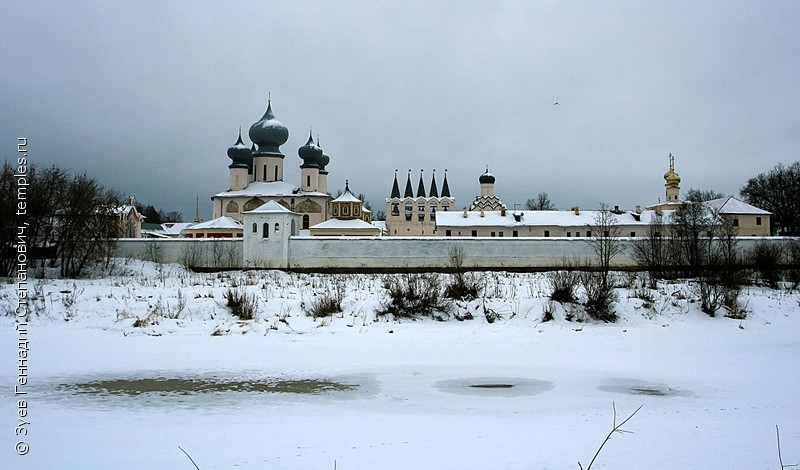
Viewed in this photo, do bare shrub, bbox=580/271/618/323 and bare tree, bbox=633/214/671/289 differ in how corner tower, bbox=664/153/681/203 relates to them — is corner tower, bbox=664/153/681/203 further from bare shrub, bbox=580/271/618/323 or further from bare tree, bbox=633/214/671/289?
bare shrub, bbox=580/271/618/323

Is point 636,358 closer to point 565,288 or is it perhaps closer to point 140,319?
point 565,288

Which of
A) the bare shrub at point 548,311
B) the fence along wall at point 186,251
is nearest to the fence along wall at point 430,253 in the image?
the fence along wall at point 186,251

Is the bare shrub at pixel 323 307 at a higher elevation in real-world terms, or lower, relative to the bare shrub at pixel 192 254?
lower

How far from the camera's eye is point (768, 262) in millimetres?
19922

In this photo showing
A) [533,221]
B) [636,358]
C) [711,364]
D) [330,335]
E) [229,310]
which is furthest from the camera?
[533,221]

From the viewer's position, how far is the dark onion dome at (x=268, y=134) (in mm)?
41844

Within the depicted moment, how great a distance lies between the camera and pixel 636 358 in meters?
8.94

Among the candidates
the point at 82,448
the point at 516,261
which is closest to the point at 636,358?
the point at 82,448

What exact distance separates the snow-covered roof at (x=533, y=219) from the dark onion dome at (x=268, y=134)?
1170 cm

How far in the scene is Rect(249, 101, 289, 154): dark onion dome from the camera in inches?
1647

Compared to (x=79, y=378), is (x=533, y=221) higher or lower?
higher

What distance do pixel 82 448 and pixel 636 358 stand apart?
7.09 m

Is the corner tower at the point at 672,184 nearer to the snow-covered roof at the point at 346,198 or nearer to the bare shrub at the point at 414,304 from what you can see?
the snow-covered roof at the point at 346,198

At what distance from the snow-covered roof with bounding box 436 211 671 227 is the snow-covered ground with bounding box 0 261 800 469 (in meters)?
26.8
